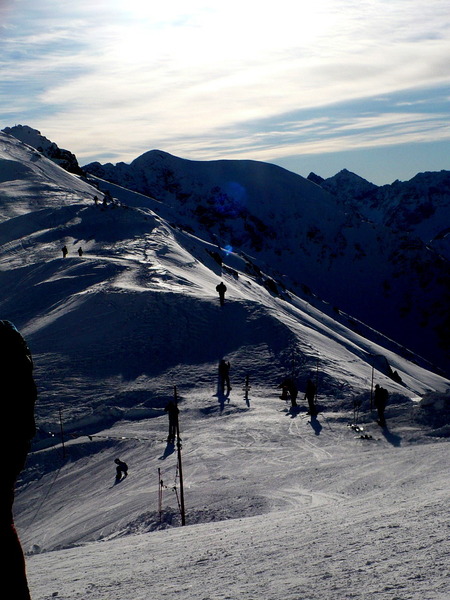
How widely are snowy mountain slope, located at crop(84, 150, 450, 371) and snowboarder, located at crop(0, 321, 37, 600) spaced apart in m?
133

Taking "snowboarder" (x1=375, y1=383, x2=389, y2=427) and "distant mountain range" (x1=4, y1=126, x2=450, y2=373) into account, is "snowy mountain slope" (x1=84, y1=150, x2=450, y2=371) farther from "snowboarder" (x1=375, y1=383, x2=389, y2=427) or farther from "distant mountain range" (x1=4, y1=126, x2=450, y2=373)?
"snowboarder" (x1=375, y1=383, x2=389, y2=427)

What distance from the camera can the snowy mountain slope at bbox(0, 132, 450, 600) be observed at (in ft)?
23.1

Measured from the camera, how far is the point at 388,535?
24.1 feet

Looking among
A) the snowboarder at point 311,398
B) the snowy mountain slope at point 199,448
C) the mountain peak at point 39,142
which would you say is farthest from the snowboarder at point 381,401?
the mountain peak at point 39,142

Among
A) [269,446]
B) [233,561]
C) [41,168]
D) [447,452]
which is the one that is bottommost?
[269,446]

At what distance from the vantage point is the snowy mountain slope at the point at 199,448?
277 inches

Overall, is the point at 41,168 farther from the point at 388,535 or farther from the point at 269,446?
the point at 388,535

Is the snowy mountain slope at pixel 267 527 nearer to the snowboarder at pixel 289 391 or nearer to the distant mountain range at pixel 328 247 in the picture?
the snowboarder at pixel 289 391

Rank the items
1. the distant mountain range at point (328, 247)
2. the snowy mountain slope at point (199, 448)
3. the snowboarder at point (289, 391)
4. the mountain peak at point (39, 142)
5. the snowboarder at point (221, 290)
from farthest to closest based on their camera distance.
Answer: the distant mountain range at point (328, 247) → the mountain peak at point (39, 142) → the snowboarder at point (221, 290) → the snowboarder at point (289, 391) → the snowy mountain slope at point (199, 448)

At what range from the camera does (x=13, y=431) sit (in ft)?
11.0

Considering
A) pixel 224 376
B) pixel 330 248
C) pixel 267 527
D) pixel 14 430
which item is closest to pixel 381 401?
pixel 224 376

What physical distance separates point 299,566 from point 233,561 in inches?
38.6

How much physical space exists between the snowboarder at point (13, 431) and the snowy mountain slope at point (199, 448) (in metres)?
3.35

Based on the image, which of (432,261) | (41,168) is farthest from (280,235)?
(41,168)
